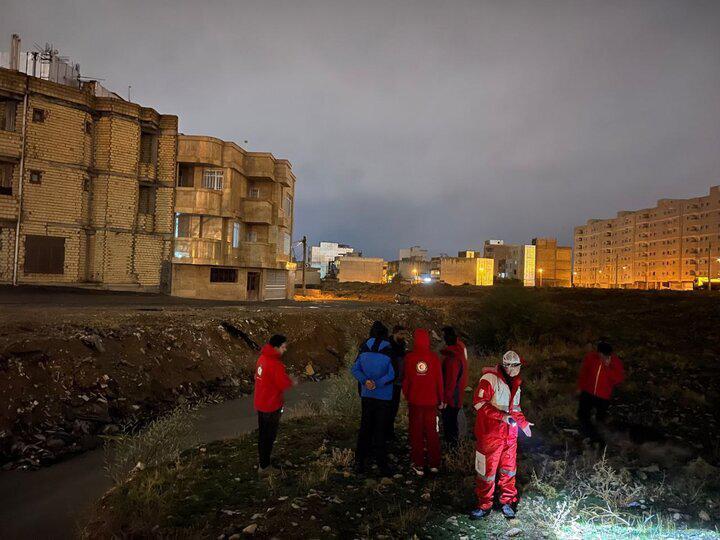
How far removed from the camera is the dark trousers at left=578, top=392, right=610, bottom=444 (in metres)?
9.05

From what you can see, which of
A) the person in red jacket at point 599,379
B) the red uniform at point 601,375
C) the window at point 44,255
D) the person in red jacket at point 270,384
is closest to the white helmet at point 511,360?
the person in red jacket at point 270,384

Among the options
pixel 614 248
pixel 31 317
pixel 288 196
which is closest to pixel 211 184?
pixel 288 196

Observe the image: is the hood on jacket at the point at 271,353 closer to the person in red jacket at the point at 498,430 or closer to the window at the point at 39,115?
the person in red jacket at the point at 498,430

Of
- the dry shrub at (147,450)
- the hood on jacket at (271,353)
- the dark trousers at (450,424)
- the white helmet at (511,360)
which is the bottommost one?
the dry shrub at (147,450)

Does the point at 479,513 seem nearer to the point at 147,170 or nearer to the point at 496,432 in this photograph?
the point at 496,432

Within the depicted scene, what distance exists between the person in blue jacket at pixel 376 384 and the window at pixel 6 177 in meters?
27.3

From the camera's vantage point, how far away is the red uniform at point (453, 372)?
7156 millimetres

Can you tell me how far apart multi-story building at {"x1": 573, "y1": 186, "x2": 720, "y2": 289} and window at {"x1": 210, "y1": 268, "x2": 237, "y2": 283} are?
86037mm

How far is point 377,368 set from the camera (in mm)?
6289

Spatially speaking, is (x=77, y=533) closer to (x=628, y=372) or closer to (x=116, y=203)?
(x=628, y=372)

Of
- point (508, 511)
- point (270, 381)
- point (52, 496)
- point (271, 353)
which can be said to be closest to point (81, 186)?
point (52, 496)

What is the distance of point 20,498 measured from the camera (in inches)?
281

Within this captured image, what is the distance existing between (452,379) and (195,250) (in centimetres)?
2663

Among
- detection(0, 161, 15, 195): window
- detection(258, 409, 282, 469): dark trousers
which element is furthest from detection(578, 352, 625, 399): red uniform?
detection(0, 161, 15, 195): window
